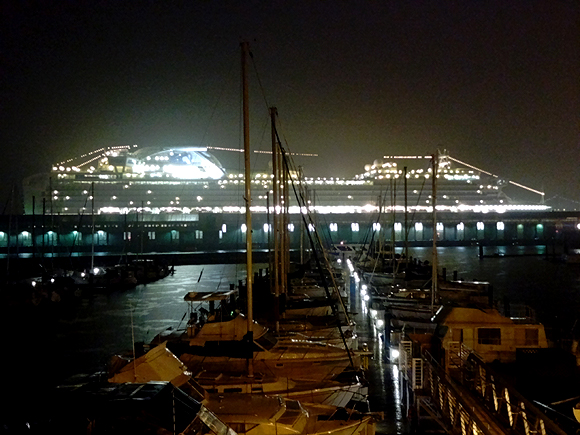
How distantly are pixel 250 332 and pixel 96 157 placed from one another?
96526 mm

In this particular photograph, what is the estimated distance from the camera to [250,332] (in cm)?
1100

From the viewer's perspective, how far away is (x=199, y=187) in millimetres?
82625

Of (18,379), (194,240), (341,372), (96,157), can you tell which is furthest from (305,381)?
(96,157)

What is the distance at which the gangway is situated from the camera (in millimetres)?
7289

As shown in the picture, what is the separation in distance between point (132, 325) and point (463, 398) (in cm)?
658

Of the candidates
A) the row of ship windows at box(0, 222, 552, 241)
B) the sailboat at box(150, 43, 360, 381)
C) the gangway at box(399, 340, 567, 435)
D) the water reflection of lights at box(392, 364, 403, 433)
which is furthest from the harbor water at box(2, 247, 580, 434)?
the row of ship windows at box(0, 222, 552, 241)

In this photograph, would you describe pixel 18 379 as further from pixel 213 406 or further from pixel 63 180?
pixel 63 180

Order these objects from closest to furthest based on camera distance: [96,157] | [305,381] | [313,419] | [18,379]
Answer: [313,419]
[305,381]
[18,379]
[96,157]

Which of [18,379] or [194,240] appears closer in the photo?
[18,379]

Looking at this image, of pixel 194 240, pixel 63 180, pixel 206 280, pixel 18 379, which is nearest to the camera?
pixel 18 379

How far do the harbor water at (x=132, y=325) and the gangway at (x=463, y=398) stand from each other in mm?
1023

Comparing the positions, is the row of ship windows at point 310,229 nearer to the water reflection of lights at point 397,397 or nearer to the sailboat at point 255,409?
the water reflection of lights at point 397,397

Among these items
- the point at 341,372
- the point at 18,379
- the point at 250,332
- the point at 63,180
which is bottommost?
the point at 18,379

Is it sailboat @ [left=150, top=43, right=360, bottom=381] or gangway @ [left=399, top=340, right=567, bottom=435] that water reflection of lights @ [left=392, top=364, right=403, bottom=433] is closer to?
gangway @ [left=399, top=340, right=567, bottom=435]
